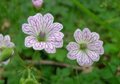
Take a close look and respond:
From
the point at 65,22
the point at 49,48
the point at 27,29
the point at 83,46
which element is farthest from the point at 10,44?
the point at 65,22

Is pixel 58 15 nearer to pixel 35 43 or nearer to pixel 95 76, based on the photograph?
pixel 95 76

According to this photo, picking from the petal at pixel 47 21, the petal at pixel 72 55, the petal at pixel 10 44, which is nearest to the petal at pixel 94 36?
the petal at pixel 72 55

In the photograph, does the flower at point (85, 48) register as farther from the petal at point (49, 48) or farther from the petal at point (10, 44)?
the petal at point (10, 44)

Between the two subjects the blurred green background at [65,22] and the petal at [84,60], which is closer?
the petal at [84,60]

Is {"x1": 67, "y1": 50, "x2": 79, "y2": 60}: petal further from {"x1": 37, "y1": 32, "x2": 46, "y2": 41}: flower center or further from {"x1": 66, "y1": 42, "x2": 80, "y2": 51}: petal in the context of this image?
{"x1": 37, "y1": 32, "x2": 46, "y2": 41}: flower center

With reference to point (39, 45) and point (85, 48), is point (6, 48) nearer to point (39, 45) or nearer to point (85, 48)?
point (39, 45)

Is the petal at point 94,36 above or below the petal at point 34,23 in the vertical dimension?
below

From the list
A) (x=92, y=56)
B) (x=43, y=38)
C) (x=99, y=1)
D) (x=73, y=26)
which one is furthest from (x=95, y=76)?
(x=99, y=1)
